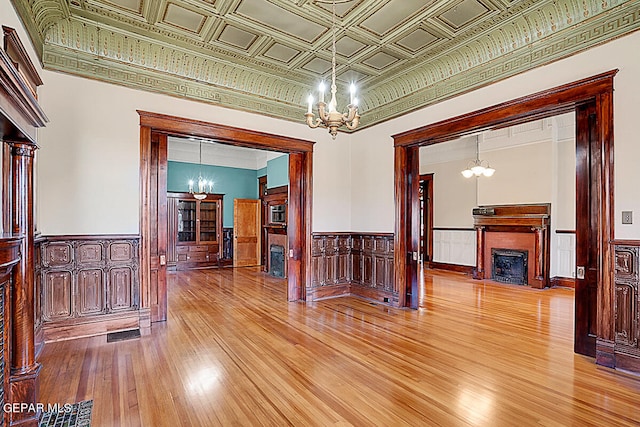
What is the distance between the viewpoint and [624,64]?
10.3 feet

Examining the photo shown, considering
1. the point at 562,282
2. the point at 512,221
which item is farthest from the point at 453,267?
the point at 562,282

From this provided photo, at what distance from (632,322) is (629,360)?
0.35 m

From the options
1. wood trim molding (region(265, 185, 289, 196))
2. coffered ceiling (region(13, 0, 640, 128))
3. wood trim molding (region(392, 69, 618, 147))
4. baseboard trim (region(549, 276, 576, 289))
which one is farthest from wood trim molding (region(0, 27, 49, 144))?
baseboard trim (region(549, 276, 576, 289))

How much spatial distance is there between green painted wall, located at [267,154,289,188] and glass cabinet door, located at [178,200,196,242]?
2782mm

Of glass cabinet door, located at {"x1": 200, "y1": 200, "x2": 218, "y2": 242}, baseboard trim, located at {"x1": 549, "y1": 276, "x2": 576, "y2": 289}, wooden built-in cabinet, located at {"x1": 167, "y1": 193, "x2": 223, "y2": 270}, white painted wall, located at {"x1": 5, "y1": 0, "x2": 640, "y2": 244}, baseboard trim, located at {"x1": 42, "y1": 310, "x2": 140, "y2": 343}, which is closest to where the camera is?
white painted wall, located at {"x1": 5, "y1": 0, "x2": 640, "y2": 244}

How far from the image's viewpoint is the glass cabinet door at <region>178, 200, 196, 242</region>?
31.9 ft

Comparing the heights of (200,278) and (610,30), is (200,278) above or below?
below

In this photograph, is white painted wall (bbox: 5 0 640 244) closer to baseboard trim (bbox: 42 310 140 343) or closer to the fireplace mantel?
baseboard trim (bbox: 42 310 140 343)

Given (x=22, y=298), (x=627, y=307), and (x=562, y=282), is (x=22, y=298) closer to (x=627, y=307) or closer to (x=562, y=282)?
(x=627, y=307)

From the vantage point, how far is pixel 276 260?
8352 mm

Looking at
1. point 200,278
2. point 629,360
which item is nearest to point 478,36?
point 629,360

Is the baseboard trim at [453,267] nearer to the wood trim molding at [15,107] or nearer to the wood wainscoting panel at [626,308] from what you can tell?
the wood wainscoting panel at [626,308]

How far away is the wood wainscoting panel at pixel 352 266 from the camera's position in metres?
5.70

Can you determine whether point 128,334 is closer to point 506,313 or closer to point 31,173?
point 31,173
